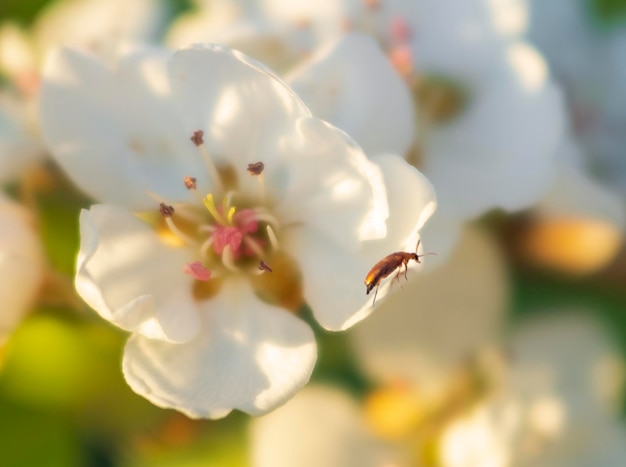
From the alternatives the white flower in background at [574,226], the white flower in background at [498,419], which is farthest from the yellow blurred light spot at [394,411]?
the white flower in background at [574,226]

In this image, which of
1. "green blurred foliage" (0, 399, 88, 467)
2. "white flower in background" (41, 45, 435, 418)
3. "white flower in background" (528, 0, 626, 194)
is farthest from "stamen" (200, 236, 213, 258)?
"white flower in background" (528, 0, 626, 194)

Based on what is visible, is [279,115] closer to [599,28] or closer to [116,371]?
[116,371]

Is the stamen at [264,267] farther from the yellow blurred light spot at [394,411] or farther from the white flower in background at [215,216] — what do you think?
the yellow blurred light spot at [394,411]

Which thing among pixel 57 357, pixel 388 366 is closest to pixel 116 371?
pixel 57 357

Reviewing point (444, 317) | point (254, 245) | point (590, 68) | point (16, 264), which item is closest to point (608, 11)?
point (590, 68)

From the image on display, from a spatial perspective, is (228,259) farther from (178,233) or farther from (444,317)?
(444,317)

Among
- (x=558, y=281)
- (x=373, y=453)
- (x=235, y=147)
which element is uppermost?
(x=235, y=147)
